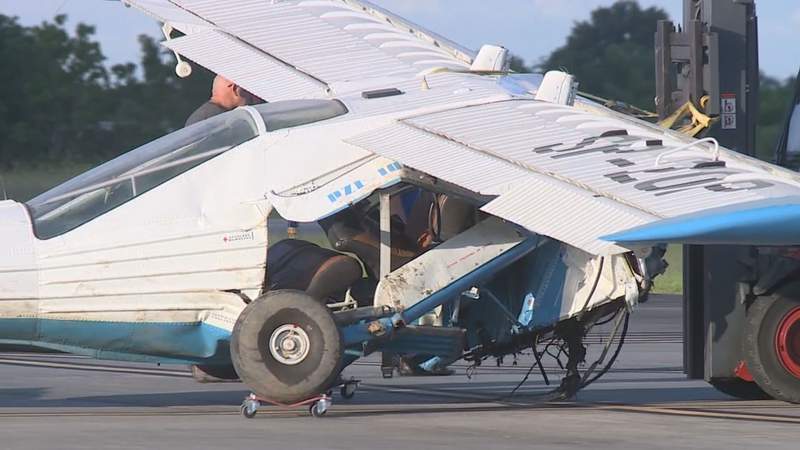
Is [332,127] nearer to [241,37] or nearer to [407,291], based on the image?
[407,291]

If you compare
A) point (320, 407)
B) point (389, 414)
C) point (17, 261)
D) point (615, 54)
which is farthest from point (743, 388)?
point (615, 54)

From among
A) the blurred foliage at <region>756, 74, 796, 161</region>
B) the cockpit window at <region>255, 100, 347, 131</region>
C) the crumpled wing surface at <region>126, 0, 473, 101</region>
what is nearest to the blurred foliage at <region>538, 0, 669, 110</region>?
the blurred foliage at <region>756, 74, 796, 161</region>

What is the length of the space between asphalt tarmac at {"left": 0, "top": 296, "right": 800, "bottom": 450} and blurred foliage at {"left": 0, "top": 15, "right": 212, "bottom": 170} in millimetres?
16489

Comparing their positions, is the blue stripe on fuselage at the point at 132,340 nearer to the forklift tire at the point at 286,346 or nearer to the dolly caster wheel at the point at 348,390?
the forklift tire at the point at 286,346

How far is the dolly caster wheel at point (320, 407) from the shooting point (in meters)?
10.1

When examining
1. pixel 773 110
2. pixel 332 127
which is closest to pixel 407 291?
pixel 332 127

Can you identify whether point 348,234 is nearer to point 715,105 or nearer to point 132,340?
point 132,340

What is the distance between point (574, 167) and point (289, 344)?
209 cm

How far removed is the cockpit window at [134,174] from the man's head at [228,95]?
1873 mm

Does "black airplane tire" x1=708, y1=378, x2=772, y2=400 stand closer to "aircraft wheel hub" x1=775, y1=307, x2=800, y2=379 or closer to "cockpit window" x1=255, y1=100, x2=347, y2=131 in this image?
"aircraft wheel hub" x1=775, y1=307, x2=800, y2=379

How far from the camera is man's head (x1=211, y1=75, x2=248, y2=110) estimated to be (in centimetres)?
1244

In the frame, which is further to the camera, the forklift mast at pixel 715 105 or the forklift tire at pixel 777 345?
the forklift mast at pixel 715 105

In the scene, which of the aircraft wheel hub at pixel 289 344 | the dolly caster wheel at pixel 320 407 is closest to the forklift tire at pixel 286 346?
the aircraft wheel hub at pixel 289 344

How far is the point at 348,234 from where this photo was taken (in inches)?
422
